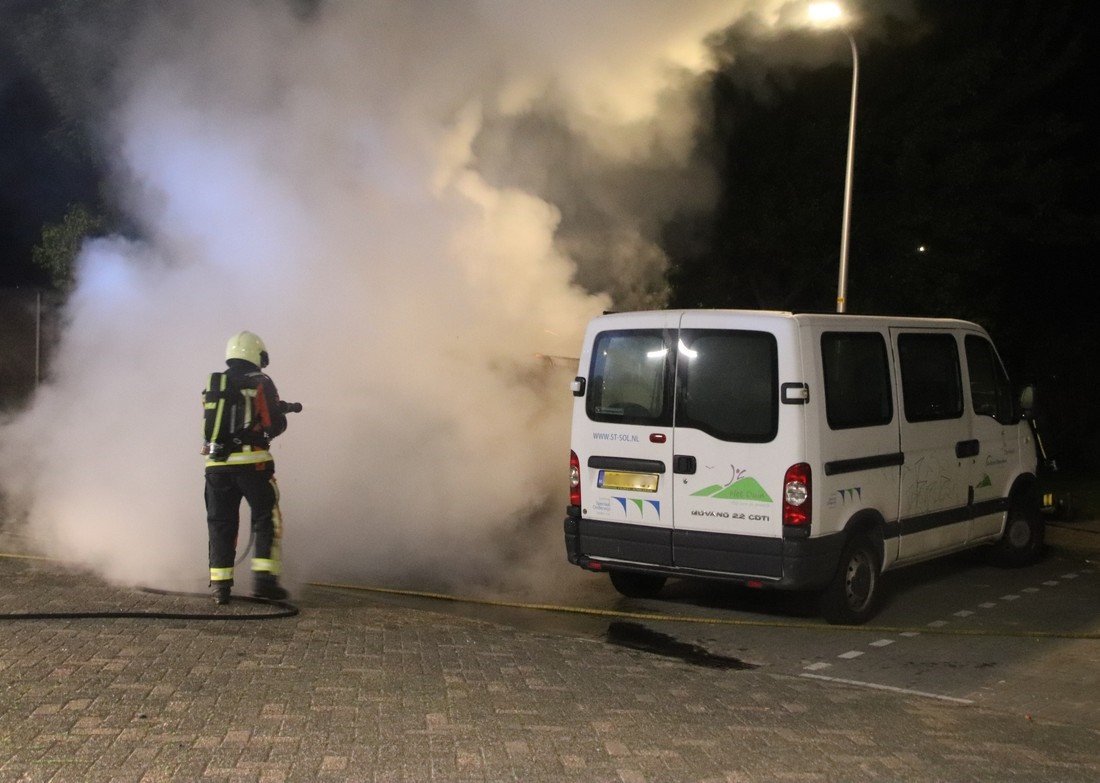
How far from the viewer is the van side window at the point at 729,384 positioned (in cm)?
775

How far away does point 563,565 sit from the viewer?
10.3 m

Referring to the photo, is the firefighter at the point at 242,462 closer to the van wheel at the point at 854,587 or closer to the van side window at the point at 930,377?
the van wheel at the point at 854,587

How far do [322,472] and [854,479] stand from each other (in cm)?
444

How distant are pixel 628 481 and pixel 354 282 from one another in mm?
3734

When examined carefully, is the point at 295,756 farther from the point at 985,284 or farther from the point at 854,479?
the point at 985,284

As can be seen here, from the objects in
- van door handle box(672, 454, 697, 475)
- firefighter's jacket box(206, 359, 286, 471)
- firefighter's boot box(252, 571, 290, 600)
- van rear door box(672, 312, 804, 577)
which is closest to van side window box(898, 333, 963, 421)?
van rear door box(672, 312, 804, 577)

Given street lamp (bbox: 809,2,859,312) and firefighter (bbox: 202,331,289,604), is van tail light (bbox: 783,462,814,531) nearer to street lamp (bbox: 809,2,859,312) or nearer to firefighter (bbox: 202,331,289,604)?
firefighter (bbox: 202,331,289,604)

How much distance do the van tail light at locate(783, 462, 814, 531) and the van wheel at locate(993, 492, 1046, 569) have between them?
357cm

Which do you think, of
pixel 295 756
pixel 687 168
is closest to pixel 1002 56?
pixel 687 168

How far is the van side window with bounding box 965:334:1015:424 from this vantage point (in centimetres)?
959

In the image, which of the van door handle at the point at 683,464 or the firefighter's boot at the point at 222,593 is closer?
the firefighter's boot at the point at 222,593

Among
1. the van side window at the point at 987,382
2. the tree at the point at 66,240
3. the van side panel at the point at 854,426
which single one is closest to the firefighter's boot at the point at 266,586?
the van side panel at the point at 854,426

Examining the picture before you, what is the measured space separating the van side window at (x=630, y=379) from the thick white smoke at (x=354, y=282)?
2250mm

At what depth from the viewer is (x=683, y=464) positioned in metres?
8.01
